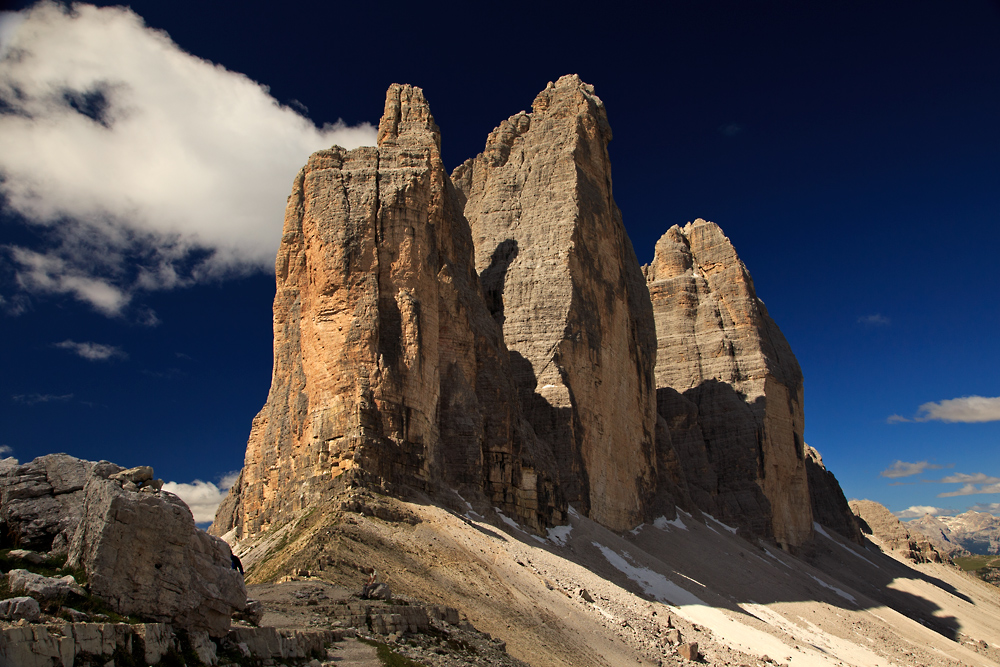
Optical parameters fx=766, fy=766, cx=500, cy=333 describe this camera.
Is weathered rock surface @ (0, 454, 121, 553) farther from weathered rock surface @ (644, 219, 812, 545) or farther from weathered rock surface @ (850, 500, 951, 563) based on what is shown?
weathered rock surface @ (850, 500, 951, 563)

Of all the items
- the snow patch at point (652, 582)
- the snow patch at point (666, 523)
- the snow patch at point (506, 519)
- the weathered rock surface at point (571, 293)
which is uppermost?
the weathered rock surface at point (571, 293)

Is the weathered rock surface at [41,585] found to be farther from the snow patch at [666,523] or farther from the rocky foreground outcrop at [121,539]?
the snow patch at [666,523]

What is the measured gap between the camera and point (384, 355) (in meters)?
27.9

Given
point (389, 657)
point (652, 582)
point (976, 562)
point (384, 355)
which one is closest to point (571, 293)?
point (652, 582)

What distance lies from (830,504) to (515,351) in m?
57.0

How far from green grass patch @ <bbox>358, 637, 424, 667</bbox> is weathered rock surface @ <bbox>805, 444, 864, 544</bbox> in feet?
249

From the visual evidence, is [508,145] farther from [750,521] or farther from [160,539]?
[160,539]

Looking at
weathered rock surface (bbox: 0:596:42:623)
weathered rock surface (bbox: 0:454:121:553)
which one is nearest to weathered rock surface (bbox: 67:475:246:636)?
weathered rock surface (bbox: 0:454:121:553)

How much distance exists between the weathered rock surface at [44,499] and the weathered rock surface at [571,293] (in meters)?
30.2

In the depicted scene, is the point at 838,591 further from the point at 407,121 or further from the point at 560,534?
the point at 407,121

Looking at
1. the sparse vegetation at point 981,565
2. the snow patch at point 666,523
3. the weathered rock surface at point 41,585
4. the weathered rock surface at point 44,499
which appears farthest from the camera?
the sparse vegetation at point 981,565

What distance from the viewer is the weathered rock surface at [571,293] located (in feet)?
144

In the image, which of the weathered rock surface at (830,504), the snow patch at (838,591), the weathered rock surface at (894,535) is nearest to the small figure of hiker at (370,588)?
the snow patch at (838,591)

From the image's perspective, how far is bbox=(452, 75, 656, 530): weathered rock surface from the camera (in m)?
44.0
